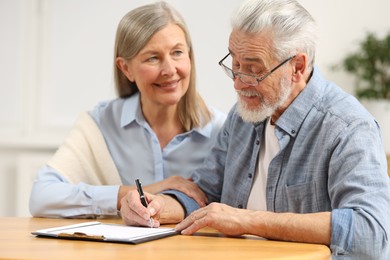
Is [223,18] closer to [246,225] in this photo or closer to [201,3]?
[201,3]

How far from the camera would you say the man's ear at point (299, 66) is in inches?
88.8

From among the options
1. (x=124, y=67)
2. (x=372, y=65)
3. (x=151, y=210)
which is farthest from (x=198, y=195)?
(x=372, y=65)

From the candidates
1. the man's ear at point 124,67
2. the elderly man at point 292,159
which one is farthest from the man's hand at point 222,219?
the man's ear at point 124,67

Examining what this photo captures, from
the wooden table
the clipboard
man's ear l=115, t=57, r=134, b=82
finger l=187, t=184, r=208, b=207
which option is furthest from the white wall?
the wooden table

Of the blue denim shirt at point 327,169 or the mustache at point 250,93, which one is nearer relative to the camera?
the blue denim shirt at point 327,169

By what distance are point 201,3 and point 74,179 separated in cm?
190

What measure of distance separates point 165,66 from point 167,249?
1.07 meters

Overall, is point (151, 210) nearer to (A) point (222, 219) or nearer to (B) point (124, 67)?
(A) point (222, 219)

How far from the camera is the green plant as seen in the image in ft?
13.6

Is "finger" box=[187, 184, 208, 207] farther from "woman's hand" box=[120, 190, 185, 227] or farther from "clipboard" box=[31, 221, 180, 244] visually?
"clipboard" box=[31, 221, 180, 244]

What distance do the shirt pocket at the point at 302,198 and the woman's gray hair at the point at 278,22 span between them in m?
0.37

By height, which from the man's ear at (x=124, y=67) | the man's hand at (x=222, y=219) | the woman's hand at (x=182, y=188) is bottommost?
the man's hand at (x=222, y=219)

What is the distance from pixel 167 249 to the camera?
6.04 feet

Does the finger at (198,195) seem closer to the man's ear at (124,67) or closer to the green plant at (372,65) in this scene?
the man's ear at (124,67)
